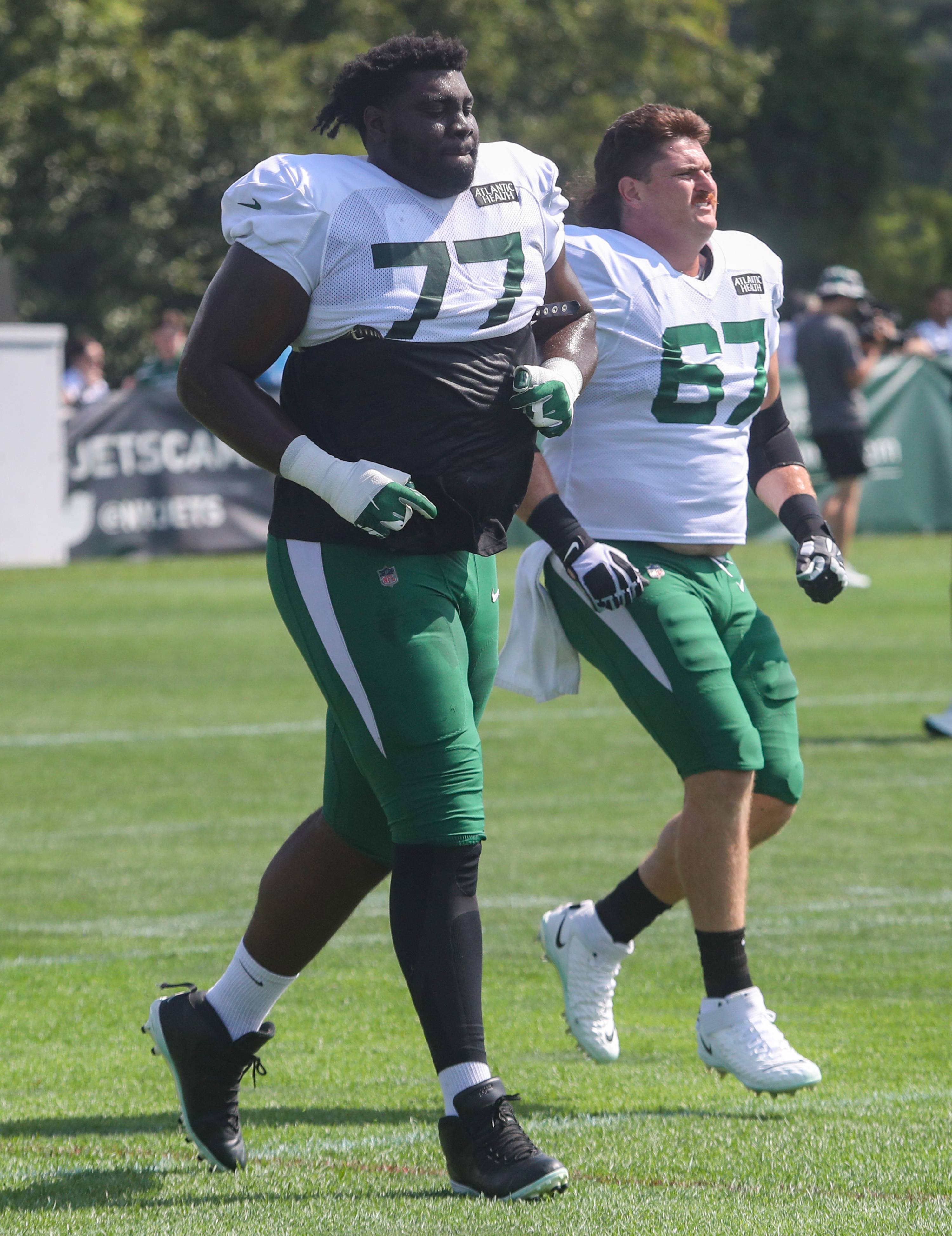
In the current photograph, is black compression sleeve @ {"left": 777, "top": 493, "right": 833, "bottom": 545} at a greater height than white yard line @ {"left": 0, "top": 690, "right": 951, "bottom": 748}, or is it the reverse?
black compression sleeve @ {"left": 777, "top": 493, "right": 833, "bottom": 545}

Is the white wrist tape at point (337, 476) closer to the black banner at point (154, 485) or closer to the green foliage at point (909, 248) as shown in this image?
the black banner at point (154, 485)

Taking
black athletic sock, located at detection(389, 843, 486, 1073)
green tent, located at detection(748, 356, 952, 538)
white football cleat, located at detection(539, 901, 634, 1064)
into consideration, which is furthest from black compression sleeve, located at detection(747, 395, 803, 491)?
green tent, located at detection(748, 356, 952, 538)

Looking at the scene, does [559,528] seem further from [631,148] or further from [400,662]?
[631,148]

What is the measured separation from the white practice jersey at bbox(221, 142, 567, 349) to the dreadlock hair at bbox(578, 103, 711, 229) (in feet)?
3.36

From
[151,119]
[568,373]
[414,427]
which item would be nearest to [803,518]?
[568,373]

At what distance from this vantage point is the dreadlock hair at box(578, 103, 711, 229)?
4641mm

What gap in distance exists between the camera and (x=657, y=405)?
451cm

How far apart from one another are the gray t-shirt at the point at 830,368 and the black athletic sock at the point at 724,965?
11.7m

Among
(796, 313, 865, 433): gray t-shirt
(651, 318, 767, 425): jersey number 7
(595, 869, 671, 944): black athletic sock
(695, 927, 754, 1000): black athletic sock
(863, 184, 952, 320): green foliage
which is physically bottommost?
(863, 184, 952, 320): green foliage

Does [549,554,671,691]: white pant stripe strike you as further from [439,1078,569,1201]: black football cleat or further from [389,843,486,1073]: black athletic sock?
[439,1078,569,1201]: black football cleat

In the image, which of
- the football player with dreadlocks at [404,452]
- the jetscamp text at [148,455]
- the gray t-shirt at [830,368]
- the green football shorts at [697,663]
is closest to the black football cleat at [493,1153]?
the football player with dreadlocks at [404,452]

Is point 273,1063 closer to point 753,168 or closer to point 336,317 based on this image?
point 336,317

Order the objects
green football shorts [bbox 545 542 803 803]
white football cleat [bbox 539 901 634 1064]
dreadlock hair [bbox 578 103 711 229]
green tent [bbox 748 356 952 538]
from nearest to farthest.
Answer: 1. green football shorts [bbox 545 542 803 803]
2. white football cleat [bbox 539 901 634 1064]
3. dreadlock hair [bbox 578 103 711 229]
4. green tent [bbox 748 356 952 538]

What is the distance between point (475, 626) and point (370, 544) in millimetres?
270
